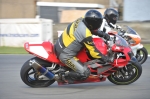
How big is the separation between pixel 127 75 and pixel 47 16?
1589cm

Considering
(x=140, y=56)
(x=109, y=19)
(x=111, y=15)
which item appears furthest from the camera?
(x=140, y=56)

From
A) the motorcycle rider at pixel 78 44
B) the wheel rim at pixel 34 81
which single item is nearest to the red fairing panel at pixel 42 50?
the motorcycle rider at pixel 78 44

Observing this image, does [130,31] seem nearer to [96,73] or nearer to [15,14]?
[96,73]

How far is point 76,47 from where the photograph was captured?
7223mm

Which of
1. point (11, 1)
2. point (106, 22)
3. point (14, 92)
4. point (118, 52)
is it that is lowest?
point (14, 92)

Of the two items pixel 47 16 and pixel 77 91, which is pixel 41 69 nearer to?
pixel 77 91

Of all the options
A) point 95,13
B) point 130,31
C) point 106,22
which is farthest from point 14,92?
point 130,31

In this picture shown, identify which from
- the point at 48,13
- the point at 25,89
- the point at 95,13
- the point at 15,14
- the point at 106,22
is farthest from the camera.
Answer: the point at 15,14

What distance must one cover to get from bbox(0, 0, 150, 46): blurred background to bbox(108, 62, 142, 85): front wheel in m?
7.93

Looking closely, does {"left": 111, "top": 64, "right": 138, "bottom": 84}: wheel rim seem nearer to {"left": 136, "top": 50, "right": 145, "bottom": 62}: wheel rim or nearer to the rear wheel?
the rear wheel

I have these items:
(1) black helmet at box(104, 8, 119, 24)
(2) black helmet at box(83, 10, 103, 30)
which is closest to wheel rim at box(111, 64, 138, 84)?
(2) black helmet at box(83, 10, 103, 30)

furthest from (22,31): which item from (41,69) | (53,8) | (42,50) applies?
(41,69)

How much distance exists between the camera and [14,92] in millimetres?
7375

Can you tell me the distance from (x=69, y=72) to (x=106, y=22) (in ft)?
8.56
